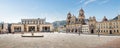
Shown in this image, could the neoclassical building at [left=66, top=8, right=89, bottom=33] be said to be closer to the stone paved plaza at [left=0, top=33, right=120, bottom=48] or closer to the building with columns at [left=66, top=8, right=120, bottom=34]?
the building with columns at [left=66, top=8, right=120, bottom=34]

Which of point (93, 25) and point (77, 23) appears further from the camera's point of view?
point (77, 23)

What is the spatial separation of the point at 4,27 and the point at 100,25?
337ft

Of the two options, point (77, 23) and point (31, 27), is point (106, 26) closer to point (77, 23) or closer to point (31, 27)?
point (77, 23)

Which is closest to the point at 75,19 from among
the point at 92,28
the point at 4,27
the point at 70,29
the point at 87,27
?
the point at 70,29

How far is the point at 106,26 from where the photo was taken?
379 ft

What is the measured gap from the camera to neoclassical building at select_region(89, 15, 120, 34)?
107m

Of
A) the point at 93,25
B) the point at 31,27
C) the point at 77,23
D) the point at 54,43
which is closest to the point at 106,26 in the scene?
the point at 93,25

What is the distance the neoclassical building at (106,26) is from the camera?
352 feet

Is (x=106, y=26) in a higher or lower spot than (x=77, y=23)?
lower

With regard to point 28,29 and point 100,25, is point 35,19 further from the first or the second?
point 100,25

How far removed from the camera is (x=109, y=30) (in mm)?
113438

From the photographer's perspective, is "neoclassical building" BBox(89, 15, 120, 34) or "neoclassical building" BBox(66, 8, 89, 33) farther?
"neoclassical building" BBox(66, 8, 89, 33)

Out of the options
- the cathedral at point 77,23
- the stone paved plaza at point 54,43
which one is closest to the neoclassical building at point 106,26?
the cathedral at point 77,23

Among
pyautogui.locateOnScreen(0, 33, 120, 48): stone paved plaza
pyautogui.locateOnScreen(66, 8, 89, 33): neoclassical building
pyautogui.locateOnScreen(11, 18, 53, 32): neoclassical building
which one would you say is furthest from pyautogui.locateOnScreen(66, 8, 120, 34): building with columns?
pyautogui.locateOnScreen(0, 33, 120, 48): stone paved plaza
